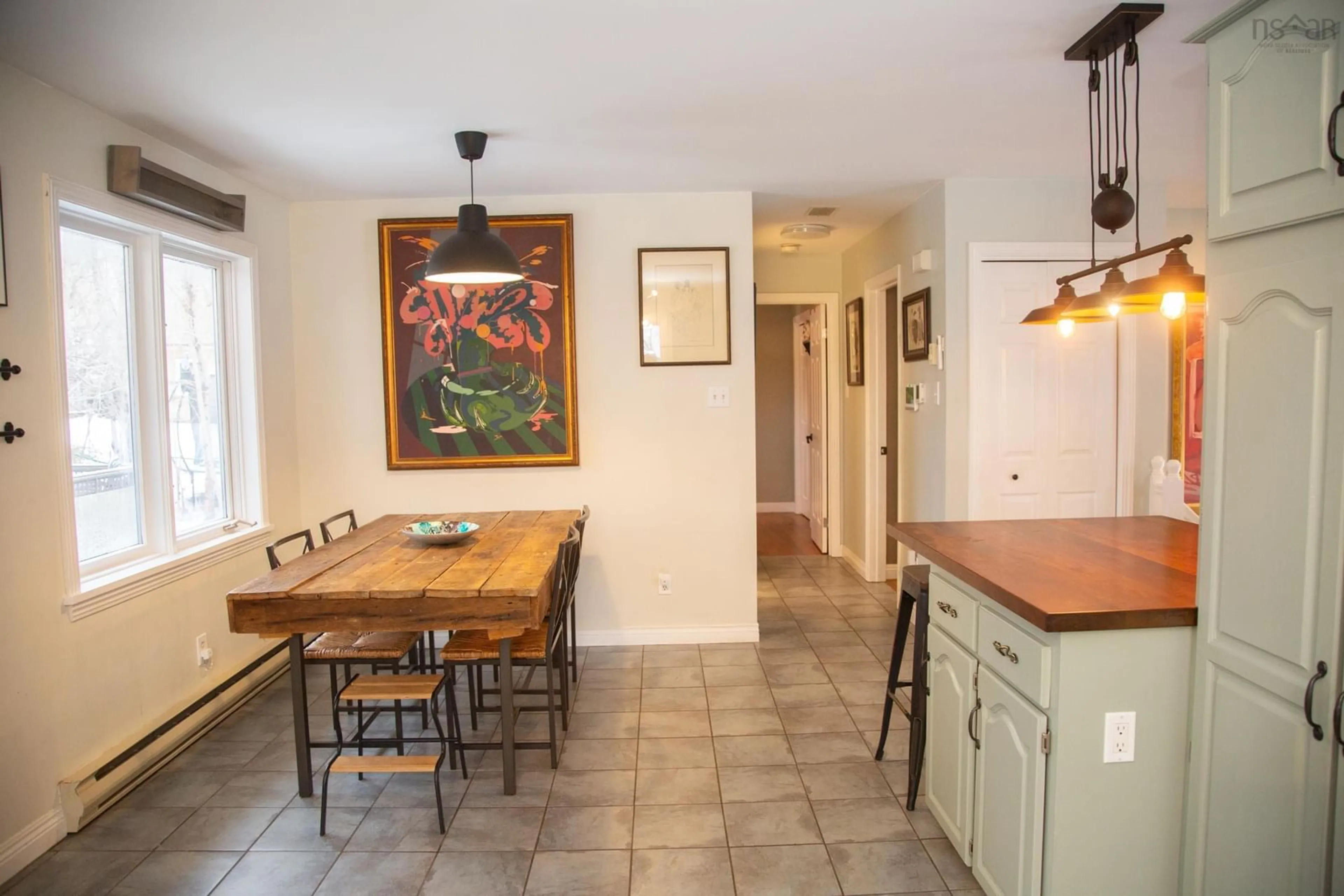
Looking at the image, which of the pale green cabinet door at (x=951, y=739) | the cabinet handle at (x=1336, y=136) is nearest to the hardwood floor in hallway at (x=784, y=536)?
the pale green cabinet door at (x=951, y=739)

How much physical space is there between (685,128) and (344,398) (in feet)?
7.74

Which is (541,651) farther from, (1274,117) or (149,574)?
(1274,117)

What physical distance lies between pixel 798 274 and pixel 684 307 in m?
2.14

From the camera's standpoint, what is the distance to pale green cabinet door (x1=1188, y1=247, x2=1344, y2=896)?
1.29 m

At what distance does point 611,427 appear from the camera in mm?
4082

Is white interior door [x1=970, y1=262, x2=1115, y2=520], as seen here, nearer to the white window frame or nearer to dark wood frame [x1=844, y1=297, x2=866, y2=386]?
dark wood frame [x1=844, y1=297, x2=866, y2=386]

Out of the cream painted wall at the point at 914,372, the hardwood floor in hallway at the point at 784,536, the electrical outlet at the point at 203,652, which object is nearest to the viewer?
the electrical outlet at the point at 203,652

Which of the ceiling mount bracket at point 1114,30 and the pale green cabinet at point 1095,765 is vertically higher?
the ceiling mount bracket at point 1114,30

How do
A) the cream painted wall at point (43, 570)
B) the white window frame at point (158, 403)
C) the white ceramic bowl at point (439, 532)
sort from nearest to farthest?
1. the cream painted wall at point (43, 570)
2. the white window frame at point (158, 403)
3. the white ceramic bowl at point (439, 532)

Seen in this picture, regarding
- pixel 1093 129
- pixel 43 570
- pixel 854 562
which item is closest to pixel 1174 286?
pixel 1093 129

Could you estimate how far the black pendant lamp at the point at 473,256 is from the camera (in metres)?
2.71

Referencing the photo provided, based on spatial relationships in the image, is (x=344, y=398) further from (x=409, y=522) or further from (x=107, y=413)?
(x=107, y=413)

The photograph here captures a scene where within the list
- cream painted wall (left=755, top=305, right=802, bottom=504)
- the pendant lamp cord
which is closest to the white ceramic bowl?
the pendant lamp cord

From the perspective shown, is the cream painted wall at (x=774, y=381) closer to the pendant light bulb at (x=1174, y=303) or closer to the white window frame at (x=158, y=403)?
the white window frame at (x=158, y=403)
